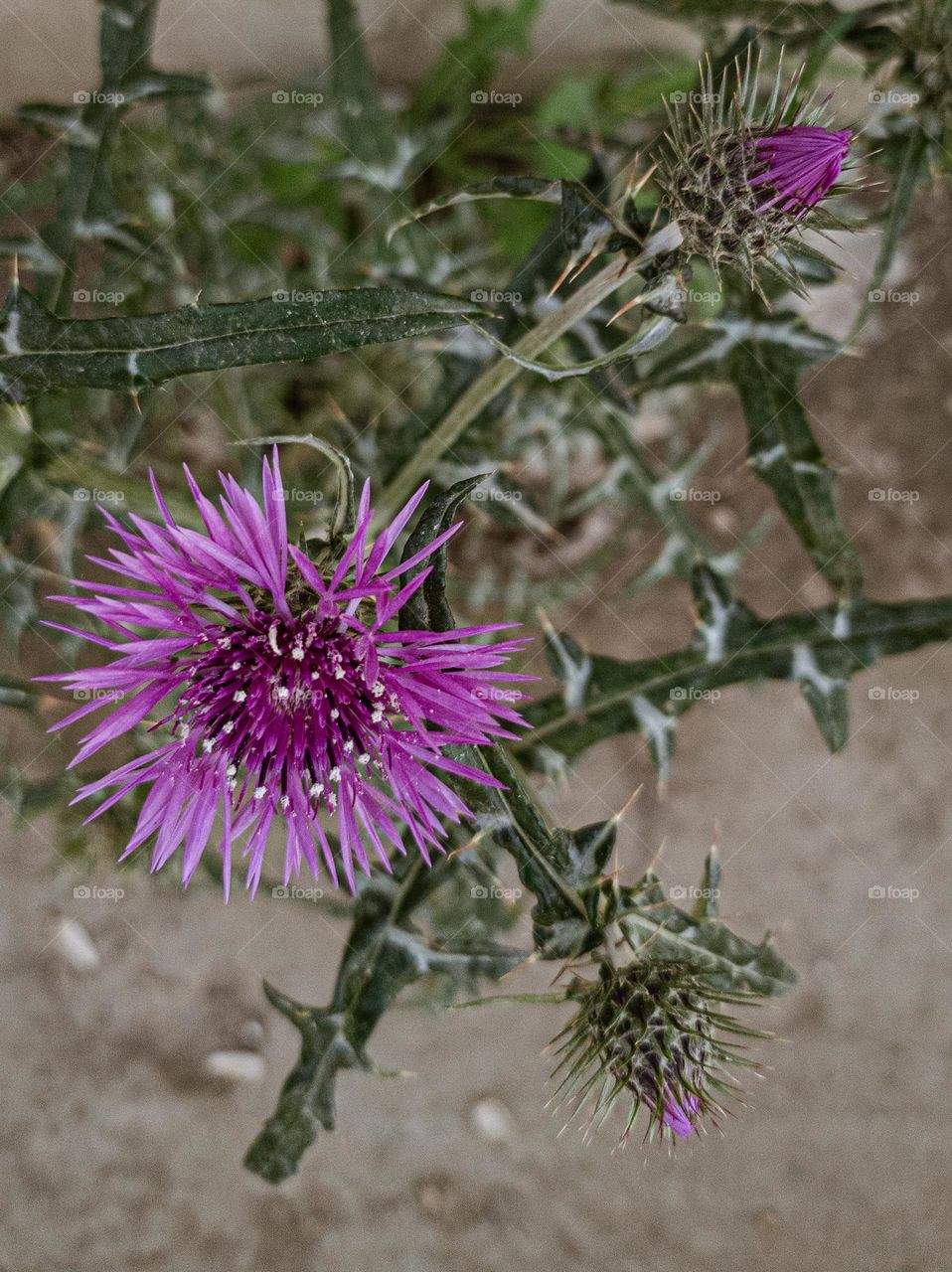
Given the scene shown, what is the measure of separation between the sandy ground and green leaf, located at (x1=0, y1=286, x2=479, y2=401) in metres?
1.51

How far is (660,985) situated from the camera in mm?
1077

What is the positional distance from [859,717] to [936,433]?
0.77 m

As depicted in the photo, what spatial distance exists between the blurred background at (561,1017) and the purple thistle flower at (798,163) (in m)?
1.43

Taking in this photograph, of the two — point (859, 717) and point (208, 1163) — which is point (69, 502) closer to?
point (208, 1163)

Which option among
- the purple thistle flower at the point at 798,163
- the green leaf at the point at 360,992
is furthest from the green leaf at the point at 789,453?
the green leaf at the point at 360,992

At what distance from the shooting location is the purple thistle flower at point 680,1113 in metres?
1.04

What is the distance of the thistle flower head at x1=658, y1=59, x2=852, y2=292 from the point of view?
0.94 m

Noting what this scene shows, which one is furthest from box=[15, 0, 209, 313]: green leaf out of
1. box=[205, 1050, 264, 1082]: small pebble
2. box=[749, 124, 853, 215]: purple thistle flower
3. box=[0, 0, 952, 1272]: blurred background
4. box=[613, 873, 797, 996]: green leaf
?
box=[205, 1050, 264, 1082]: small pebble

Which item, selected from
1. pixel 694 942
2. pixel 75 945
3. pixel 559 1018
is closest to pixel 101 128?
pixel 694 942

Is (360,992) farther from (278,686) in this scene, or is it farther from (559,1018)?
(559,1018)

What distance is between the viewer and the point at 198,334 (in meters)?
0.97

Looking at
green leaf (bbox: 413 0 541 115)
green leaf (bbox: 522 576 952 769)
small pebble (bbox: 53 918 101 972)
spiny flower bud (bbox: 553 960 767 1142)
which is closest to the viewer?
spiny flower bud (bbox: 553 960 767 1142)

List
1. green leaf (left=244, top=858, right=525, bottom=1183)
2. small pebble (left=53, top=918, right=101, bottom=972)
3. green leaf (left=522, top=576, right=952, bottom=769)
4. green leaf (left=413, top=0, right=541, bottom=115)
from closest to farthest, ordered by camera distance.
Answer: green leaf (left=244, top=858, right=525, bottom=1183)
green leaf (left=522, top=576, right=952, bottom=769)
green leaf (left=413, top=0, right=541, bottom=115)
small pebble (left=53, top=918, right=101, bottom=972)

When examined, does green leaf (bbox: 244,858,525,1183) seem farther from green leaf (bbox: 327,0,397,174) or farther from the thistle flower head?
green leaf (bbox: 327,0,397,174)
